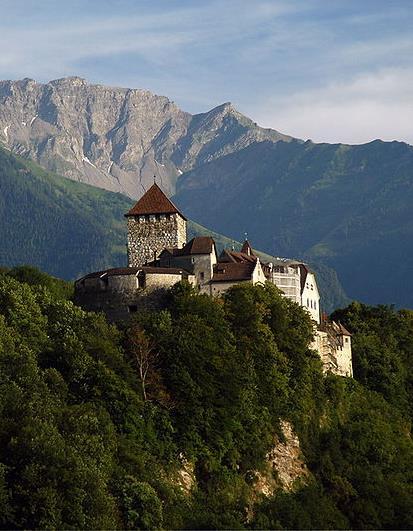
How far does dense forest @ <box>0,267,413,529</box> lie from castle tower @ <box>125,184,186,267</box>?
878cm

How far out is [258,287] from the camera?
339ft

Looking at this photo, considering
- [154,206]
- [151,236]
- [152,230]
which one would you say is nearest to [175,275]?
[151,236]

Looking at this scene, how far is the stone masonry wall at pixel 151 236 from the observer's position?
381ft

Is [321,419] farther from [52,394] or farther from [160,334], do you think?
[52,394]

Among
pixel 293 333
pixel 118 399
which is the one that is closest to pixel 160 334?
pixel 118 399

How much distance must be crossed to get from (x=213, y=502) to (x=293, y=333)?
23.6m

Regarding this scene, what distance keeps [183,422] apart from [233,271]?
74.9 feet

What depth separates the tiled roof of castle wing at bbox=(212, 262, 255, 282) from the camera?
349ft

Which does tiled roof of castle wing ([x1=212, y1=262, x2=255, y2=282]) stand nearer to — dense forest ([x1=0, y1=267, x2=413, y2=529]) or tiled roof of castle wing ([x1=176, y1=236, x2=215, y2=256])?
tiled roof of castle wing ([x1=176, y1=236, x2=215, y2=256])

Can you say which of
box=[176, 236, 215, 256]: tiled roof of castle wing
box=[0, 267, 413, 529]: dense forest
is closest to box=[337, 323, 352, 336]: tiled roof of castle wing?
box=[0, 267, 413, 529]: dense forest

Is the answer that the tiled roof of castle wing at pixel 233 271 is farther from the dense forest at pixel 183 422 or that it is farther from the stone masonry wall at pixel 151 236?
the stone masonry wall at pixel 151 236

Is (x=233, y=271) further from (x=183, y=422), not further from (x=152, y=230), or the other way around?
(x=183, y=422)

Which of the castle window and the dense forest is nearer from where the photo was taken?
the dense forest

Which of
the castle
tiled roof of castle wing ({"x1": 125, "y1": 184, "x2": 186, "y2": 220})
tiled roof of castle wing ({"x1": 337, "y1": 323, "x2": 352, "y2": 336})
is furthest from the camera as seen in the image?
tiled roof of castle wing ({"x1": 337, "y1": 323, "x2": 352, "y2": 336})
